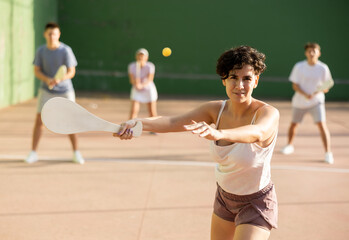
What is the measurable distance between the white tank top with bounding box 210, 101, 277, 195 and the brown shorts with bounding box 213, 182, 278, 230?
0.04 meters

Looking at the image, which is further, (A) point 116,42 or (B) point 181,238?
(A) point 116,42

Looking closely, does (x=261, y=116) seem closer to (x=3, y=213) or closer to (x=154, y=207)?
(x=154, y=207)

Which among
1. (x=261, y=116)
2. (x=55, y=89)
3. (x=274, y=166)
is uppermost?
(x=261, y=116)

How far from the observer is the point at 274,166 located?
23.5 feet

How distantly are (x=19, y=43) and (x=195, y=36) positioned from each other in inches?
255

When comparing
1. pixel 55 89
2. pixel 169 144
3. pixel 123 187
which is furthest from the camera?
pixel 169 144

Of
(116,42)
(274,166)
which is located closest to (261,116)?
(274,166)

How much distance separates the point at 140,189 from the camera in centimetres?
580

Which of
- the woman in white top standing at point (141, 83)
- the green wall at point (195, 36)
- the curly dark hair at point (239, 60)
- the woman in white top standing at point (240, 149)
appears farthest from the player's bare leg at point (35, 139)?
the green wall at point (195, 36)

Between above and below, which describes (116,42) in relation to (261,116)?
below

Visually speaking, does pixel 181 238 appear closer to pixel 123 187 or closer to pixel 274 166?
pixel 123 187

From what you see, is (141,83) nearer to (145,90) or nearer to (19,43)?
(145,90)

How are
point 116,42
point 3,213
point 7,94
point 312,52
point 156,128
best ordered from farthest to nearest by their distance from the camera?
point 116,42 < point 7,94 < point 312,52 < point 3,213 < point 156,128

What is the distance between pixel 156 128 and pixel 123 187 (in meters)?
3.01
